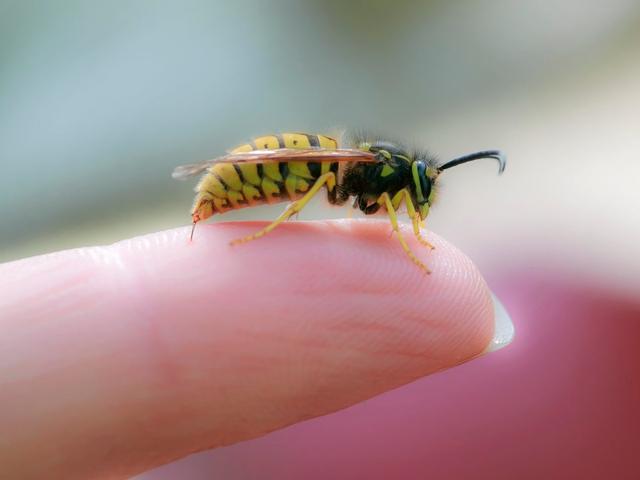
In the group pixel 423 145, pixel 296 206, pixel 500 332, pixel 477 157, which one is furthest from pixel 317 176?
pixel 423 145

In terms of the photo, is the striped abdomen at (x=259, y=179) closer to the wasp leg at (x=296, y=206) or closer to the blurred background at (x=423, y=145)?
the wasp leg at (x=296, y=206)

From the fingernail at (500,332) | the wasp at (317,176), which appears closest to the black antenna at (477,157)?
the wasp at (317,176)

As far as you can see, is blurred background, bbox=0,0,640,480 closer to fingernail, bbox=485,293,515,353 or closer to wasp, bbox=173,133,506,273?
fingernail, bbox=485,293,515,353

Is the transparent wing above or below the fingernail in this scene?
above

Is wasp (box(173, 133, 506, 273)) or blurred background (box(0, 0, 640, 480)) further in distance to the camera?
blurred background (box(0, 0, 640, 480))

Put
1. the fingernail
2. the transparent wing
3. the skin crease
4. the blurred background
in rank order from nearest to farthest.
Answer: the skin crease, the transparent wing, the fingernail, the blurred background

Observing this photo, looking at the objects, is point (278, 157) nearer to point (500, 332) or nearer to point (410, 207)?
point (410, 207)

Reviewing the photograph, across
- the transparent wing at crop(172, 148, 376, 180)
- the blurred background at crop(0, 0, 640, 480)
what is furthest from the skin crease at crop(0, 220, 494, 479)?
the blurred background at crop(0, 0, 640, 480)
